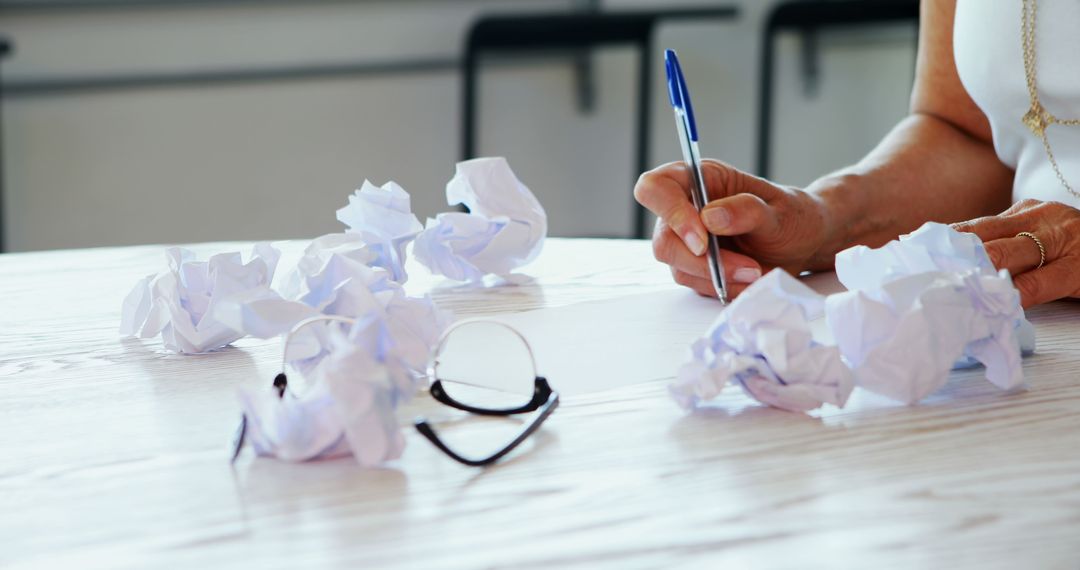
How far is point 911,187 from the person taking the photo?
119 centimetres

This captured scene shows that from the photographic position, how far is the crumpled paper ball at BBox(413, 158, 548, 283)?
1039 millimetres

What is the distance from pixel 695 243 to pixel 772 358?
350 mm

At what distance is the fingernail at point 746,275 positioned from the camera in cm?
97

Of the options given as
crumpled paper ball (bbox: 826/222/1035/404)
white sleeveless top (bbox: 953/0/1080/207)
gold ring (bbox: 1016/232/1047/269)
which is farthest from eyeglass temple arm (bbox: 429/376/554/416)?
white sleeveless top (bbox: 953/0/1080/207)

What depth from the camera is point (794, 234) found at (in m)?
1.04

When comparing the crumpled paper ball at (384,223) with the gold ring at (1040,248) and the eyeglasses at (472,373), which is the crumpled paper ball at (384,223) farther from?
the gold ring at (1040,248)

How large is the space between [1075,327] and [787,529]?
1.49ft

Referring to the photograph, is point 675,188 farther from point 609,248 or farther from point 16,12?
point 16,12

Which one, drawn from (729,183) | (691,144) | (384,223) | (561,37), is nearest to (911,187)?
(729,183)

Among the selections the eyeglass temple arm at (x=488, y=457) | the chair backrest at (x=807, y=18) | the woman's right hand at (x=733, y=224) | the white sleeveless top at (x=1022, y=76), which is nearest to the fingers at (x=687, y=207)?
the woman's right hand at (x=733, y=224)

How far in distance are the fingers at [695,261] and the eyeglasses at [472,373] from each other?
0.66 ft

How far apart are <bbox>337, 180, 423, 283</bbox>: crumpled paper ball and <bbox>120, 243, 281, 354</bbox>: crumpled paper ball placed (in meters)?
0.12

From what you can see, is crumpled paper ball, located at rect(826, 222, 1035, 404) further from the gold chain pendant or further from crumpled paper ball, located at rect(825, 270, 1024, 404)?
the gold chain pendant

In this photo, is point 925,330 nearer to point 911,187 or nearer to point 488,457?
point 488,457
